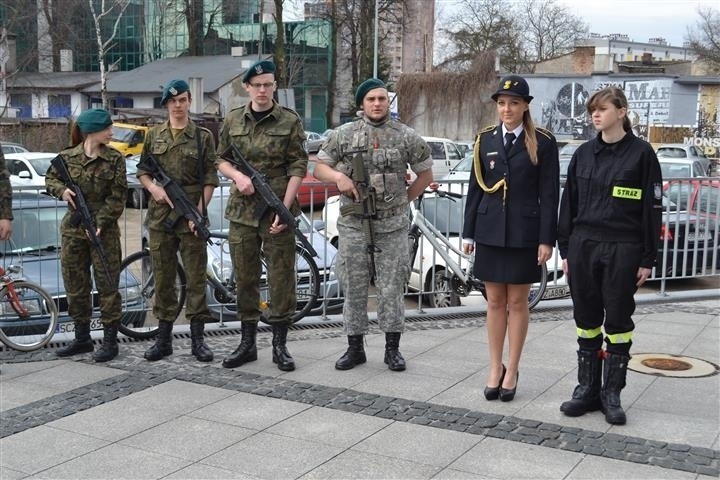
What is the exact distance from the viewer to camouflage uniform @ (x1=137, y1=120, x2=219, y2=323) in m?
6.57

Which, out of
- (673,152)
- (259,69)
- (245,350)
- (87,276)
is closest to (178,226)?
(87,276)

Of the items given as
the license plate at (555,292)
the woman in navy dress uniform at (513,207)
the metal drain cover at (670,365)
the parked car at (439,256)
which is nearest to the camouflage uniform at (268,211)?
the woman in navy dress uniform at (513,207)

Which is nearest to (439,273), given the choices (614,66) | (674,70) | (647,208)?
(647,208)

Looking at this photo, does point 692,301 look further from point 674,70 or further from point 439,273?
point 674,70

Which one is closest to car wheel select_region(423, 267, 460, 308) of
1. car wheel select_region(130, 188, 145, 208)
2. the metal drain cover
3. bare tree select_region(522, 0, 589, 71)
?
the metal drain cover

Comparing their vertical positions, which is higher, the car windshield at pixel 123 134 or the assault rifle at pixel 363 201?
the car windshield at pixel 123 134

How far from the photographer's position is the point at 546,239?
5.35m

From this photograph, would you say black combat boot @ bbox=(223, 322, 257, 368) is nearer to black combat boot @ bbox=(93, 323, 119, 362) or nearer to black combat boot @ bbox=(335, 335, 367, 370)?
black combat boot @ bbox=(335, 335, 367, 370)

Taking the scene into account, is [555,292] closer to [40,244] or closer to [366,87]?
[366,87]

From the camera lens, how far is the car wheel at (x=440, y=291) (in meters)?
8.90

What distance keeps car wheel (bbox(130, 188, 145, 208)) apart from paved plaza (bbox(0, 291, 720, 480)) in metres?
1.24

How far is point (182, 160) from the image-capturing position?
656cm

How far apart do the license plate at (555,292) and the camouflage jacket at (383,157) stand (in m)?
3.13

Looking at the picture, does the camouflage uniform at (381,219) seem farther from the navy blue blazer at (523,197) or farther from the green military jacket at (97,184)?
the green military jacket at (97,184)
